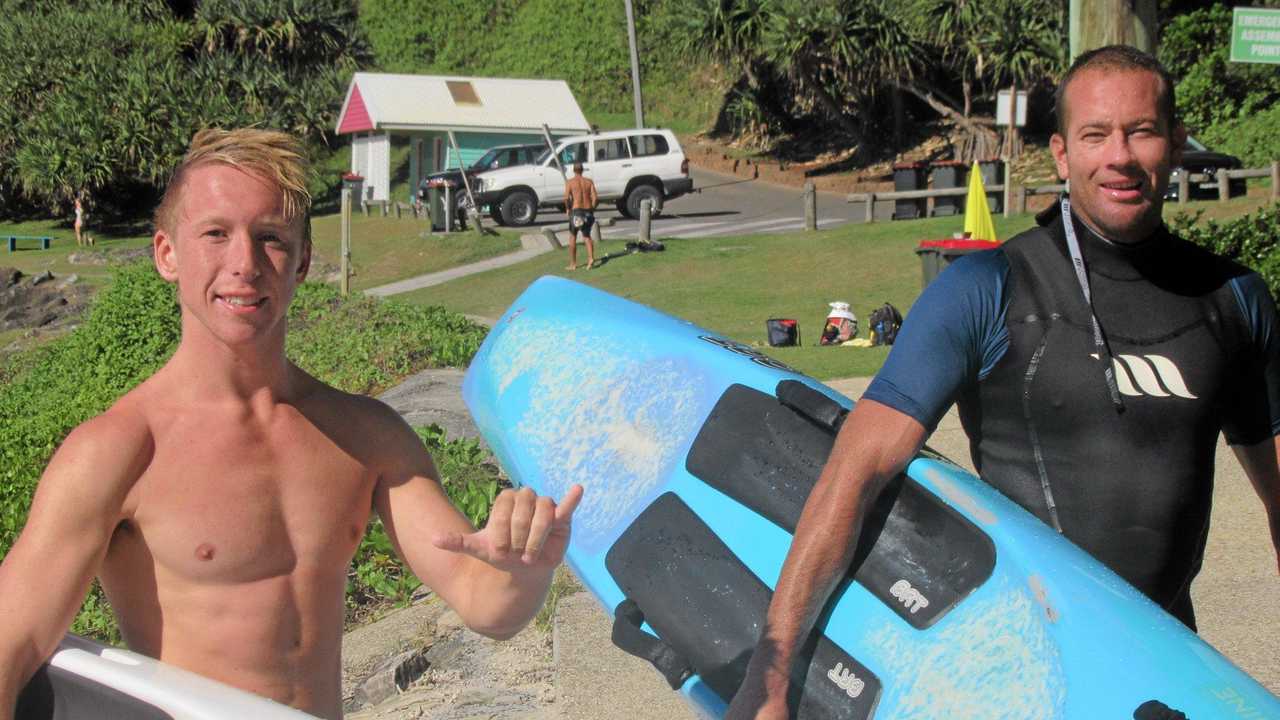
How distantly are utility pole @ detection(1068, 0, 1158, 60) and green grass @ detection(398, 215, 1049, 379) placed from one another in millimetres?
4132

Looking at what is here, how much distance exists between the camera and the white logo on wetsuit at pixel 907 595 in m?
2.99

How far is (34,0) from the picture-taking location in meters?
44.5

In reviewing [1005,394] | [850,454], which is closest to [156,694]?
[850,454]

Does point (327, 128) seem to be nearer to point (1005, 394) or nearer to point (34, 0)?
point (34, 0)

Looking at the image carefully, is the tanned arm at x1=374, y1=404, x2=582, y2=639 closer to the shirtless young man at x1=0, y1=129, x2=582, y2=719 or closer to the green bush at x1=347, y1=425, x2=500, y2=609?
the shirtless young man at x1=0, y1=129, x2=582, y2=719

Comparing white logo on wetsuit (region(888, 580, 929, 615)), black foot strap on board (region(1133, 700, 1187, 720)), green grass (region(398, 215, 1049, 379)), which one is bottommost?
green grass (region(398, 215, 1049, 379))

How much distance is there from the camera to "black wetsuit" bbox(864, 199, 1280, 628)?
8.66 ft

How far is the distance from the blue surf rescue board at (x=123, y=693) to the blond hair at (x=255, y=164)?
27.0 inches

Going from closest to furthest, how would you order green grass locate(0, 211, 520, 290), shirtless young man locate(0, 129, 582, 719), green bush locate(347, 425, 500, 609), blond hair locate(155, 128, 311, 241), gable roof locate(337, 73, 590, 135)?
1. shirtless young man locate(0, 129, 582, 719)
2. blond hair locate(155, 128, 311, 241)
3. green bush locate(347, 425, 500, 609)
4. green grass locate(0, 211, 520, 290)
5. gable roof locate(337, 73, 590, 135)

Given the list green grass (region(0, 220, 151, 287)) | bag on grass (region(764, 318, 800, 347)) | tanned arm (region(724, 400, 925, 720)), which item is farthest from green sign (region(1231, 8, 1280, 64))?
green grass (region(0, 220, 151, 287))

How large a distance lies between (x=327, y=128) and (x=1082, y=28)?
37.1 metres

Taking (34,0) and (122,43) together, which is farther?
(34,0)

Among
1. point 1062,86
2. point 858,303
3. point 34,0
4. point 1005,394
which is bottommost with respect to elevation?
point 858,303

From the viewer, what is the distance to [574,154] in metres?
28.6
